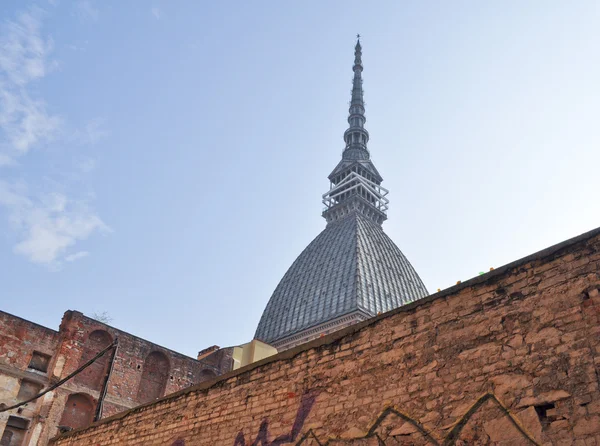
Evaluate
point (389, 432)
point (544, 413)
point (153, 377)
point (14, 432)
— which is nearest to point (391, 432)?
point (389, 432)

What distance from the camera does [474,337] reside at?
5.96 m

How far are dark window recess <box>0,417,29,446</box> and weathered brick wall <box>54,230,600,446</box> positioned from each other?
48.6 ft

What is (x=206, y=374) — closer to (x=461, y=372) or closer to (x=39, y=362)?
(x=39, y=362)

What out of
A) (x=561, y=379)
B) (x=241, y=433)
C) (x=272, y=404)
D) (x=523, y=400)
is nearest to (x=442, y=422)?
(x=523, y=400)

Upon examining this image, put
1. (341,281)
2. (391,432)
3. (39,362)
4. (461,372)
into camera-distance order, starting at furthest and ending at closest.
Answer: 1. (341,281)
2. (39,362)
3. (391,432)
4. (461,372)

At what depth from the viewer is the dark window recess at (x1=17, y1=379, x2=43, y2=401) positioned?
2023 cm

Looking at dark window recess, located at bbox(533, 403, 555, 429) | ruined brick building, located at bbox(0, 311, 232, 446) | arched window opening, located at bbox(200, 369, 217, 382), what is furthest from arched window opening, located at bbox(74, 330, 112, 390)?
dark window recess, located at bbox(533, 403, 555, 429)

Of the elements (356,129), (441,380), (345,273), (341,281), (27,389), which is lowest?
(441,380)

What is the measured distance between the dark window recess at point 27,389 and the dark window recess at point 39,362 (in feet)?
1.83

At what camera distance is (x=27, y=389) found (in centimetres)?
2052

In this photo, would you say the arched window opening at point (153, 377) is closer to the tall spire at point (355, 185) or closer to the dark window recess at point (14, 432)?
the dark window recess at point (14, 432)

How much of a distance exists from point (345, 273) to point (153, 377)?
25.4m

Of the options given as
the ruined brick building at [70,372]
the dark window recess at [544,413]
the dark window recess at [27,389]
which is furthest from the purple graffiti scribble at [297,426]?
the dark window recess at [27,389]

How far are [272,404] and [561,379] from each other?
4.03 m
